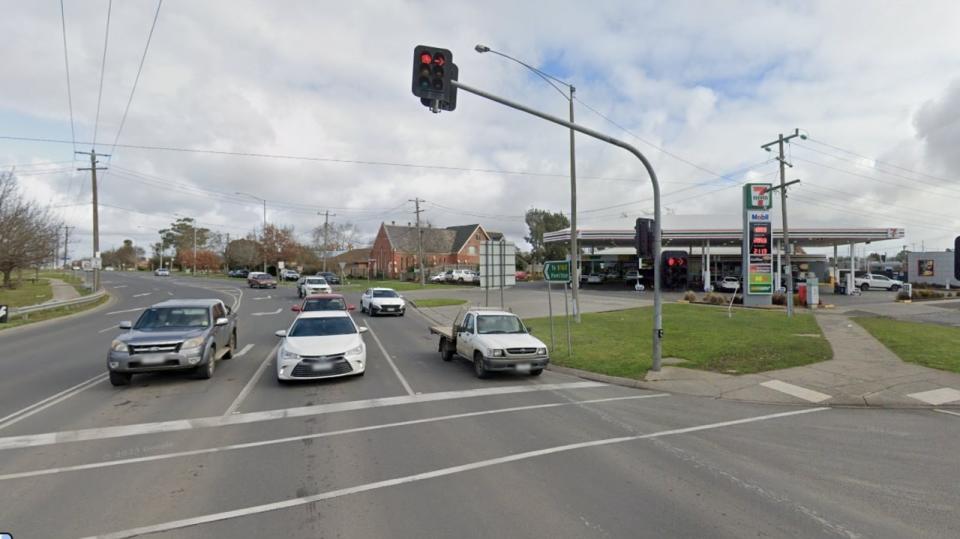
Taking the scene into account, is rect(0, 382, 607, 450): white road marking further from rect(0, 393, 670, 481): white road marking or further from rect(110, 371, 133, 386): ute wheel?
rect(110, 371, 133, 386): ute wheel

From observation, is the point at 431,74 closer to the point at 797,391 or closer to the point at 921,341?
the point at 797,391

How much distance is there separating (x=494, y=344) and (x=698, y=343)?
7326mm

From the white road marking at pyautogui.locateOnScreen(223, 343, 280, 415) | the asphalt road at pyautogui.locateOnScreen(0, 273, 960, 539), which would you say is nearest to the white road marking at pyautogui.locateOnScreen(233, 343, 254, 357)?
the white road marking at pyautogui.locateOnScreen(223, 343, 280, 415)

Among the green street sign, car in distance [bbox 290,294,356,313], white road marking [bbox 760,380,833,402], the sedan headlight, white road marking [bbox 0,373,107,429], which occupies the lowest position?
white road marking [bbox 760,380,833,402]

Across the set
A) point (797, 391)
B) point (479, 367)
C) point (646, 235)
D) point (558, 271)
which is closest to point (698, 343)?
point (558, 271)

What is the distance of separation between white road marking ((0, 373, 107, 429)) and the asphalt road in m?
0.06

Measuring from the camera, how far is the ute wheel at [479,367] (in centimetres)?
1086

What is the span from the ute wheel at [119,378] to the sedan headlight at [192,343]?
1.09 metres

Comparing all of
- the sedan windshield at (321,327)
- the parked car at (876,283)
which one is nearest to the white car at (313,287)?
the sedan windshield at (321,327)

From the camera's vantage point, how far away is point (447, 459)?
5797mm

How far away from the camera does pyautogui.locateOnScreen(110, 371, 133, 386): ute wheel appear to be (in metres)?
9.53

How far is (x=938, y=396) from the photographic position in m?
9.08

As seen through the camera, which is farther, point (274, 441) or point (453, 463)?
point (274, 441)

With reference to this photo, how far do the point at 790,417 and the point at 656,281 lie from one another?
4119 millimetres
